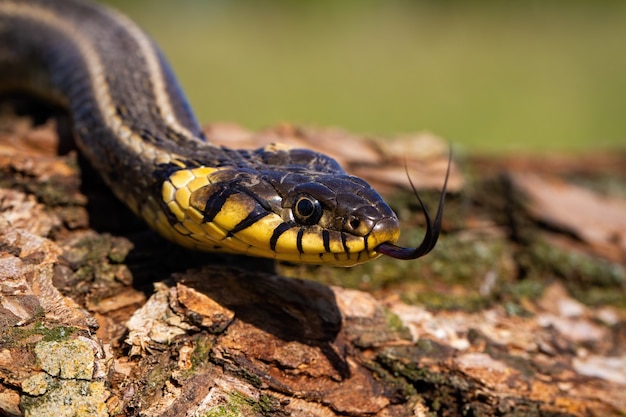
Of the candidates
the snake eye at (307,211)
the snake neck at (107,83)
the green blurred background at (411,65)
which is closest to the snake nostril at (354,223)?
the snake eye at (307,211)

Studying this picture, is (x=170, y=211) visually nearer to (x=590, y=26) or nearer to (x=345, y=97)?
(x=345, y=97)

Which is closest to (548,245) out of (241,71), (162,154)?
(162,154)

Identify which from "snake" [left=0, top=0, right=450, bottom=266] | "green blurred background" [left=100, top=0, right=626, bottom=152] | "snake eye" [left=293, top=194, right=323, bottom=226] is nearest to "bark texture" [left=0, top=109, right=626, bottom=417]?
"snake" [left=0, top=0, right=450, bottom=266]

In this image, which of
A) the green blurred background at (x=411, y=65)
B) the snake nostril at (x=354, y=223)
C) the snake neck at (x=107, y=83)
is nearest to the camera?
the snake nostril at (x=354, y=223)

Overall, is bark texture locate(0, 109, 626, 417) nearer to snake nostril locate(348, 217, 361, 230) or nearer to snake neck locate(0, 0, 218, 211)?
snake neck locate(0, 0, 218, 211)

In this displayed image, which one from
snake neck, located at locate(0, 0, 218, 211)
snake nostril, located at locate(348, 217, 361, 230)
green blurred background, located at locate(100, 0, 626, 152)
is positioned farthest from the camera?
green blurred background, located at locate(100, 0, 626, 152)

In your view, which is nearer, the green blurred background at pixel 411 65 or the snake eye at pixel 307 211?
the snake eye at pixel 307 211

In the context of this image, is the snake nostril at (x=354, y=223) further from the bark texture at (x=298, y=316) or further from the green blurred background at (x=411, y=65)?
the green blurred background at (x=411, y=65)

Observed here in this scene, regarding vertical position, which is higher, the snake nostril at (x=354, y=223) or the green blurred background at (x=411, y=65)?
the green blurred background at (x=411, y=65)
